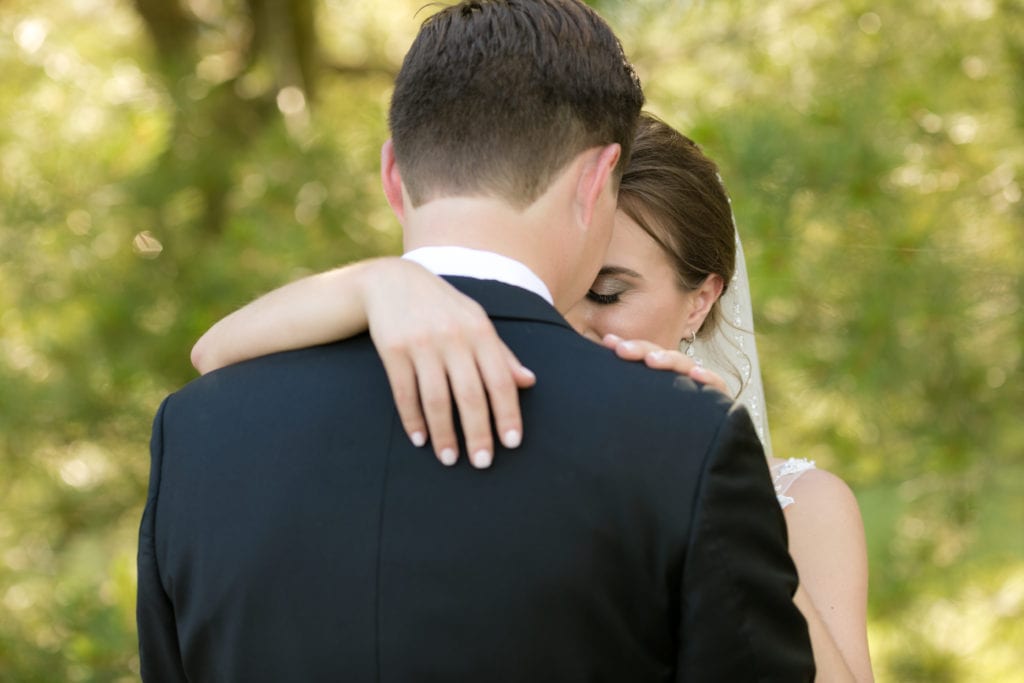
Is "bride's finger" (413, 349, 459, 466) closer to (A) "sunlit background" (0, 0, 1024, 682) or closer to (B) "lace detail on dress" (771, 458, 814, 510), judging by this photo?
(B) "lace detail on dress" (771, 458, 814, 510)

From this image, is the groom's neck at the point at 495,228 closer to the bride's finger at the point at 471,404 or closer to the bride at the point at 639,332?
the bride at the point at 639,332

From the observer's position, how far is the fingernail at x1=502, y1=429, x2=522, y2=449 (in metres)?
1.24

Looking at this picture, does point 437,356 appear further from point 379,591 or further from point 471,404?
point 379,591

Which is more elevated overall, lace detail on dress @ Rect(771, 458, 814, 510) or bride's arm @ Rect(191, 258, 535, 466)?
bride's arm @ Rect(191, 258, 535, 466)

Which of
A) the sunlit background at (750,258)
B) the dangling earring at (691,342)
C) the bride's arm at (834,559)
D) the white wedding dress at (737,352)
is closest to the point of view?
the bride's arm at (834,559)

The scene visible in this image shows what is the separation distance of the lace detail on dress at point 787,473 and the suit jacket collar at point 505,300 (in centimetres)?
111

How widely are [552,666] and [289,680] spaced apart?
30 centimetres

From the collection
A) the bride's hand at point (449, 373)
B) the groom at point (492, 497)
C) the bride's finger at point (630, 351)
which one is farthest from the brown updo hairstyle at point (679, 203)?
the bride's hand at point (449, 373)

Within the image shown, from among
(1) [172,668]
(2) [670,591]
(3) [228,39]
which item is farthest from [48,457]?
(2) [670,591]

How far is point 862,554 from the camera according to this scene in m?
2.17

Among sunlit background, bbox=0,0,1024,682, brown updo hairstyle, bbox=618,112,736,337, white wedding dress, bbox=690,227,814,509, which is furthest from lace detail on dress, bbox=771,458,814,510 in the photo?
sunlit background, bbox=0,0,1024,682

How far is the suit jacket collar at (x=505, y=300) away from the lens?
1.35m

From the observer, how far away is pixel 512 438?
1.25 metres

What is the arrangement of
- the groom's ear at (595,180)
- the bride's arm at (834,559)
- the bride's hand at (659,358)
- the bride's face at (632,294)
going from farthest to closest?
the bride's face at (632,294) < the bride's arm at (834,559) < the groom's ear at (595,180) < the bride's hand at (659,358)
